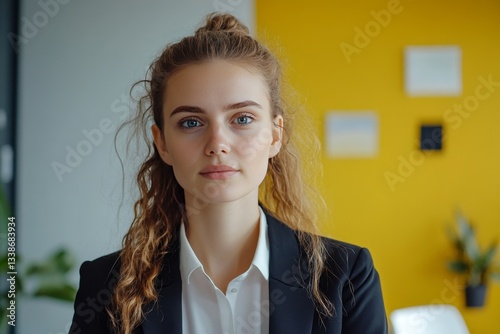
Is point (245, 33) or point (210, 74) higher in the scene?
point (245, 33)

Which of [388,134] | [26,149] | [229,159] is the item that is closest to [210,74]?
[229,159]

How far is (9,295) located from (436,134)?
8.41 ft

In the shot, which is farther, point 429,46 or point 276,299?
point 429,46

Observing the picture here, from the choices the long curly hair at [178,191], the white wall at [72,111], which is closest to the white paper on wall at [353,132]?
the white wall at [72,111]

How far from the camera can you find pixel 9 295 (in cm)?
276

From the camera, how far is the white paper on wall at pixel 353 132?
12.2 feet

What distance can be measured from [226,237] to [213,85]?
322 mm

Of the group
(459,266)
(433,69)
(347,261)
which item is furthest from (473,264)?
(347,261)

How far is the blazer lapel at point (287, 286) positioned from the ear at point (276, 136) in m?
0.16

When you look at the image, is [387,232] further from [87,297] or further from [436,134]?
[87,297]

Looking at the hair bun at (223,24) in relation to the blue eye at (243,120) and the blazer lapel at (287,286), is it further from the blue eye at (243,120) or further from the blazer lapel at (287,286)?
the blazer lapel at (287,286)

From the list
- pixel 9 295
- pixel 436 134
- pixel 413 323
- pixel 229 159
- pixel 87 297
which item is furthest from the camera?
pixel 436 134

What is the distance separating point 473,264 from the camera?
3.60 m

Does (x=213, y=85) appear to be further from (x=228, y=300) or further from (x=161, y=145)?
(x=228, y=300)
